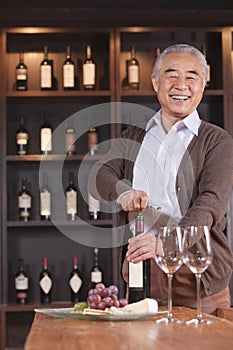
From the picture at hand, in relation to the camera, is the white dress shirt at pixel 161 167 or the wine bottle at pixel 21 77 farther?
the wine bottle at pixel 21 77

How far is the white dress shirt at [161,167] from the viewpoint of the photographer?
2.55m

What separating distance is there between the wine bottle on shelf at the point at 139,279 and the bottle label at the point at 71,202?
2.49 meters

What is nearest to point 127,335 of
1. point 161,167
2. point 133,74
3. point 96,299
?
point 96,299

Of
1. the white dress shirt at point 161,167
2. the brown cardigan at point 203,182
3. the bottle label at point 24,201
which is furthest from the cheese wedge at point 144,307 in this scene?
the bottle label at point 24,201

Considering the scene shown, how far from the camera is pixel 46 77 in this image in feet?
15.5

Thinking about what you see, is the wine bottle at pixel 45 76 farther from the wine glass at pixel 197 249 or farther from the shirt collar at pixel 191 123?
the wine glass at pixel 197 249

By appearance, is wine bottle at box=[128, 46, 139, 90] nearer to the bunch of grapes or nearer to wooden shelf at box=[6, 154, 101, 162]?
wooden shelf at box=[6, 154, 101, 162]

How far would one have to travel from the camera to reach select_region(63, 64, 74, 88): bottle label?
15.5 ft

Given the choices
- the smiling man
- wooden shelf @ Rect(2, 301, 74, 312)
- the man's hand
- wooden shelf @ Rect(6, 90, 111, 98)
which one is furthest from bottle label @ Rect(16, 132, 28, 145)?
the man's hand

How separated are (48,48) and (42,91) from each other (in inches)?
16.8

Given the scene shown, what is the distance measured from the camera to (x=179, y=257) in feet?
5.94

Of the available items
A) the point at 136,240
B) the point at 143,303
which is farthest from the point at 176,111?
the point at 143,303

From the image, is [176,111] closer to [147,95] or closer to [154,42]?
[147,95]

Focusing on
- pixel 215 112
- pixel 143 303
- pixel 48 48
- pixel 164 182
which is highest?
pixel 48 48
